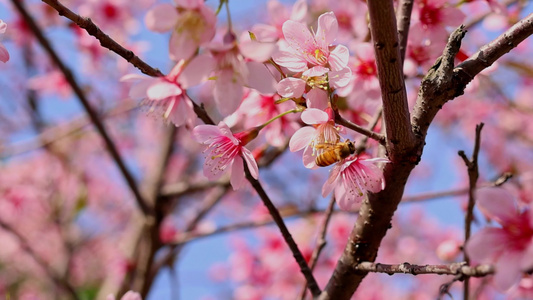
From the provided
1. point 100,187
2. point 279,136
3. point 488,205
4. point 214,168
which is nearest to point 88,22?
point 214,168

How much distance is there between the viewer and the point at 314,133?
872 millimetres

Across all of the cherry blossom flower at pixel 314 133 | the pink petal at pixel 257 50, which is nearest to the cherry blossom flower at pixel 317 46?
the cherry blossom flower at pixel 314 133

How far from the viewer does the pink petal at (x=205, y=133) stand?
872 millimetres

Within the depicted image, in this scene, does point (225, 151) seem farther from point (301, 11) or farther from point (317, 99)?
point (301, 11)

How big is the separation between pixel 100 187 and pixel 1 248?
4.52 feet

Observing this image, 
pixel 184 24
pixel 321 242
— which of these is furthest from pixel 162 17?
pixel 321 242

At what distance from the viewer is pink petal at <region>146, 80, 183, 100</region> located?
2.55ft

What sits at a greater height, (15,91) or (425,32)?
(15,91)

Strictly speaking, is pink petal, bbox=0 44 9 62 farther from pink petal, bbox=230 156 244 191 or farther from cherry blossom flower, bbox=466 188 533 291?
cherry blossom flower, bbox=466 188 533 291

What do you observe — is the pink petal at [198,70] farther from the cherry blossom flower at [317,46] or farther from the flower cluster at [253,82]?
the cherry blossom flower at [317,46]

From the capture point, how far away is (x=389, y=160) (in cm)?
85

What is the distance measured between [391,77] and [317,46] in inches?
9.0

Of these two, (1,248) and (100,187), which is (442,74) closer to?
(1,248)

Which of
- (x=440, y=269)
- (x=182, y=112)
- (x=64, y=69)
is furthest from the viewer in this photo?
(x=64, y=69)
